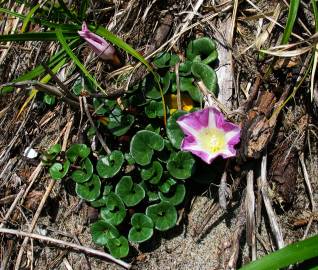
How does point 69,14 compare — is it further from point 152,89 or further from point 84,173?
point 84,173

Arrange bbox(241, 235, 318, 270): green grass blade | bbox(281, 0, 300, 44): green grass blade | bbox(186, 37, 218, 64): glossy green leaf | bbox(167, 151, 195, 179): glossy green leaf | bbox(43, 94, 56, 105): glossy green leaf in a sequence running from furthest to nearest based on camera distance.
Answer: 1. bbox(43, 94, 56, 105): glossy green leaf
2. bbox(186, 37, 218, 64): glossy green leaf
3. bbox(167, 151, 195, 179): glossy green leaf
4. bbox(281, 0, 300, 44): green grass blade
5. bbox(241, 235, 318, 270): green grass blade

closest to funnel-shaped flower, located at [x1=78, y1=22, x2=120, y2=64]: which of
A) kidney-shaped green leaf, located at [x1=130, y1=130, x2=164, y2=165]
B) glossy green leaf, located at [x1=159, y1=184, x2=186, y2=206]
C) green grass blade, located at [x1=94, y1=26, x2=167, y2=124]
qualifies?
green grass blade, located at [x1=94, y1=26, x2=167, y2=124]

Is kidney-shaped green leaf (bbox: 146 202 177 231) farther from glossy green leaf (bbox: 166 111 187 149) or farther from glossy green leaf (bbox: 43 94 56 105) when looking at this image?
glossy green leaf (bbox: 43 94 56 105)

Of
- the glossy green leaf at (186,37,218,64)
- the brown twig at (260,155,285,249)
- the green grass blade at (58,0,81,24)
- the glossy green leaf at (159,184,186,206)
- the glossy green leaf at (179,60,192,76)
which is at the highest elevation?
the green grass blade at (58,0,81,24)

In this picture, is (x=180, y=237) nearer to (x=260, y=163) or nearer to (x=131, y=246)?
(x=131, y=246)

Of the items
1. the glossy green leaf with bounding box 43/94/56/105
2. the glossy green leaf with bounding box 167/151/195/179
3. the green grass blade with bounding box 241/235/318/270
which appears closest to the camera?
the green grass blade with bounding box 241/235/318/270

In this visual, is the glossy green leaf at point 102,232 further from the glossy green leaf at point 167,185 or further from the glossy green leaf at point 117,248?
the glossy green leaf at point 167,185

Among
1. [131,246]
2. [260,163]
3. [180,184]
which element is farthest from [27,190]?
[260,163]

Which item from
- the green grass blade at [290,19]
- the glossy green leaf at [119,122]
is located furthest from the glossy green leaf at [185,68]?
the green grass blade at [290,19]
